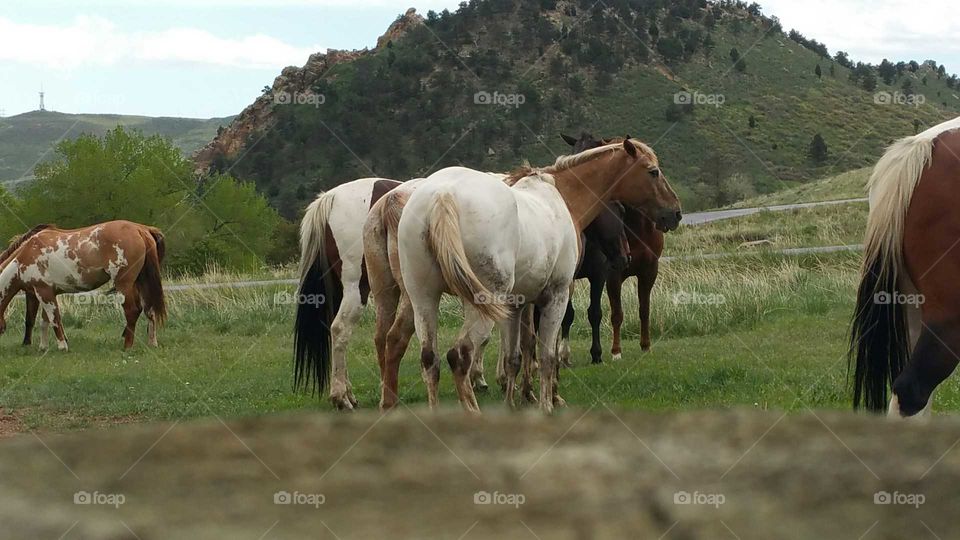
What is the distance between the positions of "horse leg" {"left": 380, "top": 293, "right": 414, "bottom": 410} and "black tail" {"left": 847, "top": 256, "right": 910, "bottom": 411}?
343cm

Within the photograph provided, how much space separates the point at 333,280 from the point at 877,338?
5317 mm

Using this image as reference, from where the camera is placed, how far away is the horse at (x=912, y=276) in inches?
237

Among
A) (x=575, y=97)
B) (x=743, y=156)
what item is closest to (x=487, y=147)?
(x=575, y=97)

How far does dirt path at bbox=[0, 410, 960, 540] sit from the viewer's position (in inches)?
179

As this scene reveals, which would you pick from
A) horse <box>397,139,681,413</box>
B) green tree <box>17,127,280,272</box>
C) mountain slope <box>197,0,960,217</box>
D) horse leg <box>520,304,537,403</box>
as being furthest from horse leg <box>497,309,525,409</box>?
mountain slope <box>197,0,960,217</box>

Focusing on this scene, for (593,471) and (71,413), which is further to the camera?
(71,413)

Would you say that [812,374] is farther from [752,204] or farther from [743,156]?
[743,156]

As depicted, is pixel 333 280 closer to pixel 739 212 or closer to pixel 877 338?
pixel 877 338

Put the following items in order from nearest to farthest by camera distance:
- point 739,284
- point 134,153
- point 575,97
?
point 739,284 < point 134,153 < point 575,97

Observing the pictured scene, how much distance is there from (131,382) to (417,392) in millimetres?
3682

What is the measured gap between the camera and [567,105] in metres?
70.9

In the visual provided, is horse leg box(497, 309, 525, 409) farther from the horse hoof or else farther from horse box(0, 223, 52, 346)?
horse box(0, 223, 52, 346)

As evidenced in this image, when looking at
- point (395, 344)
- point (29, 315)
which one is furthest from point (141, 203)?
point (395, 344)

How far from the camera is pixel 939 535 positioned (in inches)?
177
